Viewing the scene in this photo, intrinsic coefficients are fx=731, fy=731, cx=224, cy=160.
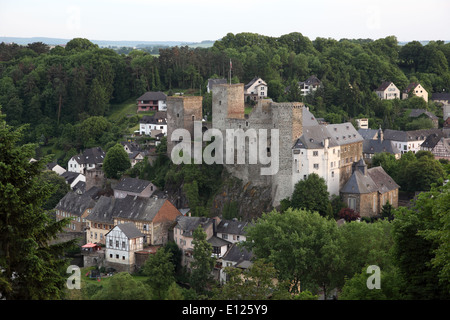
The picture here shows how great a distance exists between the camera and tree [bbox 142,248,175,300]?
1631 inches

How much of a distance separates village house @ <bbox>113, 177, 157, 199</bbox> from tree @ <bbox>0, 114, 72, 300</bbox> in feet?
117

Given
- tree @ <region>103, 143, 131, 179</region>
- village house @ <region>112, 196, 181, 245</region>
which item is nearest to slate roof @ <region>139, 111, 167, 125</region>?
tree @ <region>103, 143, 131, 179</region>

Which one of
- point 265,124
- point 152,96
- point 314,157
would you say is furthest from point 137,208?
point 152,96

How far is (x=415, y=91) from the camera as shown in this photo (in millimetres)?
89125

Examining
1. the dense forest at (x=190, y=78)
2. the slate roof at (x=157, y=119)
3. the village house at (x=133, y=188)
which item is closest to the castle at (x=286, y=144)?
the village house at (x=133, y=188)

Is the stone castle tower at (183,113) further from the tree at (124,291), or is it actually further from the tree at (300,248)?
the tree at (124,291)

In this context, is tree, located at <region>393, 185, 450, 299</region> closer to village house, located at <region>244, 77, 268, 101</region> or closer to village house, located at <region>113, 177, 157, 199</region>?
village house, located at <region>113, 177, 157, 199</region>

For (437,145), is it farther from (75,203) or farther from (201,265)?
(75,203)

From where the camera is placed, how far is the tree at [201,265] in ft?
143

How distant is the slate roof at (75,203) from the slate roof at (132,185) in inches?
101

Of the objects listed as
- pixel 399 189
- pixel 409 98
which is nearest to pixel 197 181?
pixel 399 189

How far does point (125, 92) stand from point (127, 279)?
63.2 metres

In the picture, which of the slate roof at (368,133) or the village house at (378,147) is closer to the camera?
the village house at (378,147)

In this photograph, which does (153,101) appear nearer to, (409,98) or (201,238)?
Answer: (409,98)
